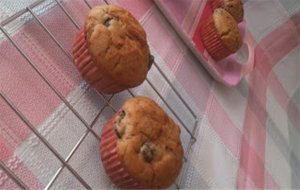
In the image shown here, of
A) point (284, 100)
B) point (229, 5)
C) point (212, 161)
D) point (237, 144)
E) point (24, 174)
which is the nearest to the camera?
point (24, 174)

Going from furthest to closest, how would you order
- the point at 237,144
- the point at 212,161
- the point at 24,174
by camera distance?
the point at 237,144 → the point at 212,161 → the point at 24,174

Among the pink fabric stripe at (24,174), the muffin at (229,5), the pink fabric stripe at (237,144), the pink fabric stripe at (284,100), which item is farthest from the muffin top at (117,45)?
the pink fabric stripe at (284,100)

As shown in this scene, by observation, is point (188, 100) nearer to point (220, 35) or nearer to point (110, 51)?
point (220, 35)

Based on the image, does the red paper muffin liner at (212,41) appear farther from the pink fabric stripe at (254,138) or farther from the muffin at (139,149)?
the muffin at (139,149)

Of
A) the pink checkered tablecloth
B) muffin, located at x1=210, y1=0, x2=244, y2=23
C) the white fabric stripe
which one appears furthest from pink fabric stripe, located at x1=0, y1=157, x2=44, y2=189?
muffin, located at x1=210, y1=0, x2=244, y2=23

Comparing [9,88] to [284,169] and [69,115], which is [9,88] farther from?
[284,169]

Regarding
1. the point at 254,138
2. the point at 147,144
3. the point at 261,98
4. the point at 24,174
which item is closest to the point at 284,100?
the point at 261,98
